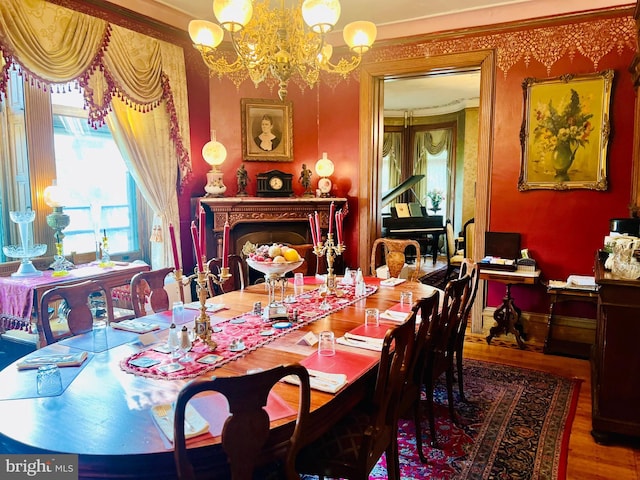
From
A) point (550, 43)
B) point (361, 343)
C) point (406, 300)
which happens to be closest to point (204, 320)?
point (361, 343)

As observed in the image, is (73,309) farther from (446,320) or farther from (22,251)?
(446,320)

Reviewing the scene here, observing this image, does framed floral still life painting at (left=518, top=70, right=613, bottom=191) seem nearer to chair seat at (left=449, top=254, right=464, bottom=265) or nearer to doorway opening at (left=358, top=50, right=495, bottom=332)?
doorway opening at (left=358, top=50, right=495, bottom=332)

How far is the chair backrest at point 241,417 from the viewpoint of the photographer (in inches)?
43.4

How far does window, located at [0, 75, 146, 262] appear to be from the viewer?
3.57 meters

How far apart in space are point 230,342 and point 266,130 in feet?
11.4

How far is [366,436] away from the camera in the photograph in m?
1.59

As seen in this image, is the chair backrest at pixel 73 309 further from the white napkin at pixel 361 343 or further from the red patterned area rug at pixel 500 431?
the red patterned area rug at pixel 500 431

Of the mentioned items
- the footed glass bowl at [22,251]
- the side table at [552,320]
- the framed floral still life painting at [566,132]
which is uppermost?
the framed floral still life painting at [566,132]

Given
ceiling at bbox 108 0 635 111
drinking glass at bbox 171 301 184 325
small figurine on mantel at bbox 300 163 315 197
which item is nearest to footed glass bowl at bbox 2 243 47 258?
drinking glass at bbox 171 301 184 325

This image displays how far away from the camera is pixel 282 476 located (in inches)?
60.4

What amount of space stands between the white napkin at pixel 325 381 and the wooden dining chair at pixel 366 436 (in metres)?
0.14

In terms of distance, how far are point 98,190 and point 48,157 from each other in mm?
604

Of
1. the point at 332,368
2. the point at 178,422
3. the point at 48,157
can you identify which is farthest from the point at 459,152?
the point at 178,422

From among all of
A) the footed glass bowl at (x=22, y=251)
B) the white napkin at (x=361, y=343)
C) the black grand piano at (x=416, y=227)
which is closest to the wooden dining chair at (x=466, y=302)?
the white napkin at (x=361, y=343)
